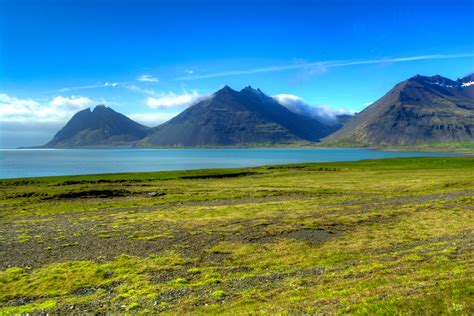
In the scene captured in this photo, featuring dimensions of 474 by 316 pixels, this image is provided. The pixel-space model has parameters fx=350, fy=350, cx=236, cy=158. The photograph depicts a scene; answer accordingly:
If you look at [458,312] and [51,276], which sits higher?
[458,312]

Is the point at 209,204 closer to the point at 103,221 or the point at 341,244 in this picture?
the point at 103,221

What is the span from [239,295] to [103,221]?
29568mm

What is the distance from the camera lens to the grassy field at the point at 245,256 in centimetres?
1773

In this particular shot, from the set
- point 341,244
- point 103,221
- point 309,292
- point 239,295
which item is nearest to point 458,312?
point 309,292

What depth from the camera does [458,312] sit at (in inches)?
526

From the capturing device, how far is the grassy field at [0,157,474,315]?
58.2ft

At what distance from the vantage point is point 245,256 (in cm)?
2800

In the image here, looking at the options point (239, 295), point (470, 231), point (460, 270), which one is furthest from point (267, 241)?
point (470, 231)

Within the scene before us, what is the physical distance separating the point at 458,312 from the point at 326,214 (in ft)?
101

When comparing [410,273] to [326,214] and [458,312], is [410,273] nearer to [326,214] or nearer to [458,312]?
[458,312]

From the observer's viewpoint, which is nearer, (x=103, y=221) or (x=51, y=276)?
(x=51, y=276)

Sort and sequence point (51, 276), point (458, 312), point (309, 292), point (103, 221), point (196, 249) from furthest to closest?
point (103, 221), point (196, 249), point (51, 276), point (309, 292), point (458, 312)

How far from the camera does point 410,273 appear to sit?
20.4 metres

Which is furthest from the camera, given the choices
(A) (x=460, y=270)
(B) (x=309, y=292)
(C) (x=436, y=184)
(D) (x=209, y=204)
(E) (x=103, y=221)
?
(C) (x=436, y=184)
